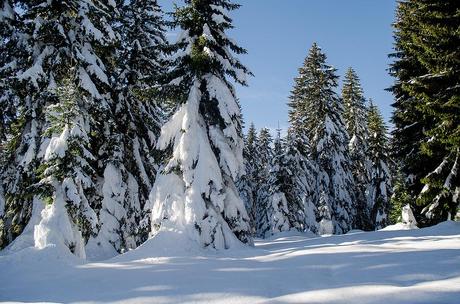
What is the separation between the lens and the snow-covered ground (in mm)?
6848

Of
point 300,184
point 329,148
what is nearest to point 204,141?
point 329,148

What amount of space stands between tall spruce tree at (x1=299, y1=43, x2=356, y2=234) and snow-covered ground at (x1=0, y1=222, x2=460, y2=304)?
22.0 meters

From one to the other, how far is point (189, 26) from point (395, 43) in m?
12.8

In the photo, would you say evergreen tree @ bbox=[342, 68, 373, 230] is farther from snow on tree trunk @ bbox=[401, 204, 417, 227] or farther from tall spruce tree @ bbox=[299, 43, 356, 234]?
snow on tree trunk @ bbox=[401, 204, 417, 227]

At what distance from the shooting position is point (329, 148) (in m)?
33.8

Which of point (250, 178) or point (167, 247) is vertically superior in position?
point (250, 178)

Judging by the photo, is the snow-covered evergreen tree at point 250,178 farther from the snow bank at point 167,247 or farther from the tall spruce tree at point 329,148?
the snow bank at point 167,247

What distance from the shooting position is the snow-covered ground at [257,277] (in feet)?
22.5

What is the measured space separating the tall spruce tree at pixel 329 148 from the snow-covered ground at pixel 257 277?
22032 mm

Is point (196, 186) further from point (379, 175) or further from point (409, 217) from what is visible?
point (379, 175)

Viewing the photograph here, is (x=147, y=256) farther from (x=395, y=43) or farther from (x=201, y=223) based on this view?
(x=395, y=43)

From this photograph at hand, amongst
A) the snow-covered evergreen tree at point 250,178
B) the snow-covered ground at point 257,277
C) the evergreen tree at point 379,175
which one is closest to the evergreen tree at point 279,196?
the evergreen tree at point 379,175

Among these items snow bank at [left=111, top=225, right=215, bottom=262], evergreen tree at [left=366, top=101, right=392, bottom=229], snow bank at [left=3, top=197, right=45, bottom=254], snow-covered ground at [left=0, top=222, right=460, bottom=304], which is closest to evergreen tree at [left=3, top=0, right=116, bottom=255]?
snow bank at [left=3, top=197, right=45, bottom=254]

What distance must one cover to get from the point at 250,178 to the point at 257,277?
38.7 m
